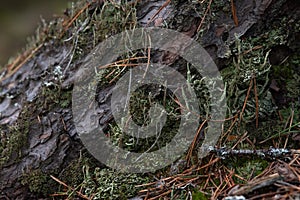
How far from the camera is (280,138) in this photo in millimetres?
2010

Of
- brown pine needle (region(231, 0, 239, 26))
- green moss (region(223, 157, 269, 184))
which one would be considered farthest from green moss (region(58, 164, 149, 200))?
brown pine needle (region(231, 0, 239, 26))

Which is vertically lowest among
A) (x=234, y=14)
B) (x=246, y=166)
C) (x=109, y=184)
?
(x=246, y=166)

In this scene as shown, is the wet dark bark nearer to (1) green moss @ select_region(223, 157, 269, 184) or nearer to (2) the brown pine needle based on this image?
(2) the brown pine needle

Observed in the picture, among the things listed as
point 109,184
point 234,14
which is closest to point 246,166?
point 109,184

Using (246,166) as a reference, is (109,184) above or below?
above

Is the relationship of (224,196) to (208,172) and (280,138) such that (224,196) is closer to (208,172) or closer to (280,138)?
(208,172)

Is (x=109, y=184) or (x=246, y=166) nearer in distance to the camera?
(x=246, y=166)

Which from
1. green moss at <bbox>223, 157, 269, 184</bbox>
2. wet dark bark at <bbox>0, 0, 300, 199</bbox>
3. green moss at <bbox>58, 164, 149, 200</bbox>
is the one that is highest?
wet dark bark at <bbox>0, 0, 300, 199</bbox>

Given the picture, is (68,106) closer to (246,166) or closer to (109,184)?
(109,184)

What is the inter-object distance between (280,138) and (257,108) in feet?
0.63

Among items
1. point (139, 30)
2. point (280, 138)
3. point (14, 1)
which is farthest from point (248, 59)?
point (14, 1)

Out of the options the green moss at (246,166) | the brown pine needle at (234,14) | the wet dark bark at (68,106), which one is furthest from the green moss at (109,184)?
the brown pine needle at (234,14)

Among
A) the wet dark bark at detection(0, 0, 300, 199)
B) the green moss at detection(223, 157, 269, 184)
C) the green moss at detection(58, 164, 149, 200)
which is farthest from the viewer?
the wet dark bark at detection(0, 0, 300, 199)

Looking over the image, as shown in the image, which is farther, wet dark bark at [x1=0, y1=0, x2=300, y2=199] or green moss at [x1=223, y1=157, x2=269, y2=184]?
wet dark bark at [x1=0, y1=0, x2=300, y2=199]
